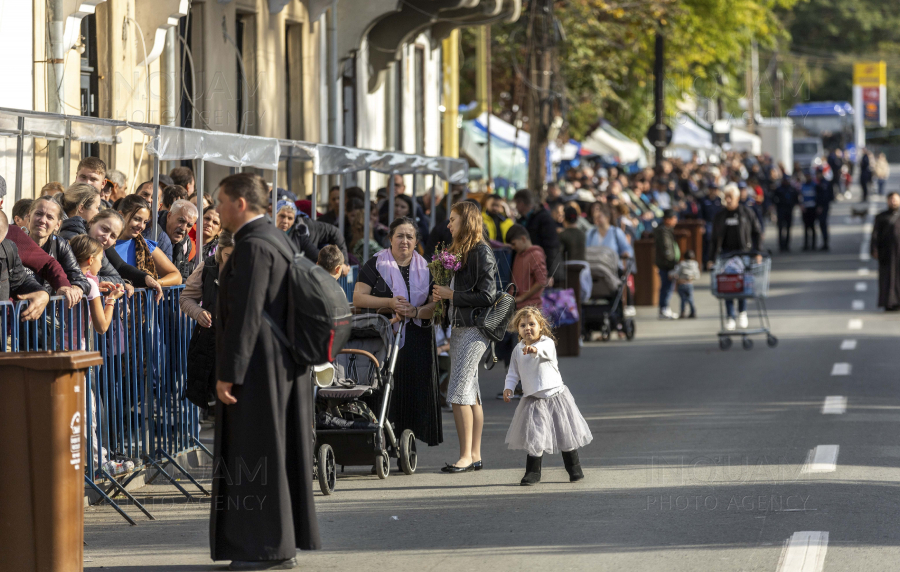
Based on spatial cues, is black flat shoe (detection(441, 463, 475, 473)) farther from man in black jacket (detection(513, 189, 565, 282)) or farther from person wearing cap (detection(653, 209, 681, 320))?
person wearing cap (detection(653, 209, 681, 320))

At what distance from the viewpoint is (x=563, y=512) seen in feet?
26.7

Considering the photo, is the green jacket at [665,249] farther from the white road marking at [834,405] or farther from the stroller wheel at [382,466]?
the stroller wheel at [382,466]

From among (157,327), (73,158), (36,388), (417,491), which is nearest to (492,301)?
(417,491)

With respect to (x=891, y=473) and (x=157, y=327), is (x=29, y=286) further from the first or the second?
(x=891, y=473)

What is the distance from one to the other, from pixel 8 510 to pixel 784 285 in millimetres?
21961

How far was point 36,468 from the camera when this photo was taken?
6.40 meters

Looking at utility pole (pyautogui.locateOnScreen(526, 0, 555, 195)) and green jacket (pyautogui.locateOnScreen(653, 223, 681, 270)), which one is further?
utility pole (pyautogui.locateOnScreen(526, 0, 555, 195))

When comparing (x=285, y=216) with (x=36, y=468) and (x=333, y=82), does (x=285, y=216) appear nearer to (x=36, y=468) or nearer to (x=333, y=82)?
(x=36, y=468)

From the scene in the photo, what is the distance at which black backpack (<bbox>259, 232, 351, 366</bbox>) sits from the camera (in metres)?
6.65

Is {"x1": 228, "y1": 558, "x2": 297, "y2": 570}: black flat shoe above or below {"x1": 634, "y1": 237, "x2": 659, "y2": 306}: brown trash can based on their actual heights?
below

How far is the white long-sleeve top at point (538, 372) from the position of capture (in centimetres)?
902

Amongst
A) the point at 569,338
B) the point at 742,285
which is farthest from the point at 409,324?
the point at 742,285

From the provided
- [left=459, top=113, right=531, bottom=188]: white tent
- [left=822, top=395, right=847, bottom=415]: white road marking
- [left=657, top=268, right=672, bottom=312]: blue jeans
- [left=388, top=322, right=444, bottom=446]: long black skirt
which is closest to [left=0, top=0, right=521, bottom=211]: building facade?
[left=459, top=113, right=531, bottom=188]: white tent

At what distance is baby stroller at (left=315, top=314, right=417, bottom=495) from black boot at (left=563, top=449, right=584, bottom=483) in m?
1.19
